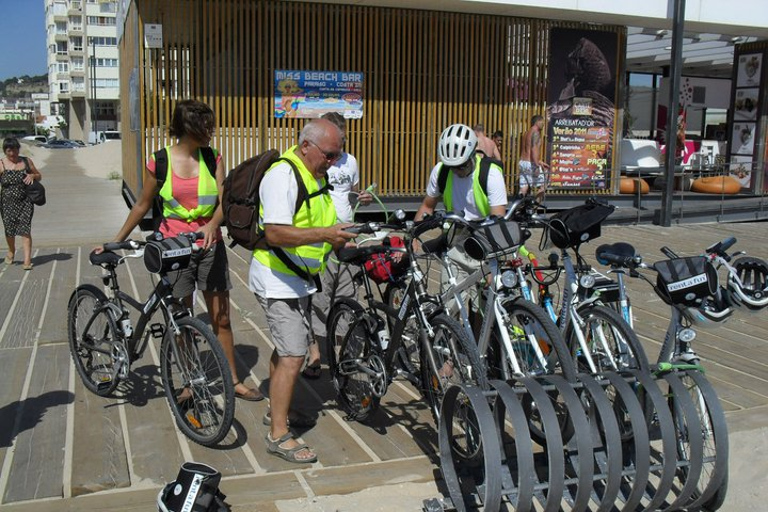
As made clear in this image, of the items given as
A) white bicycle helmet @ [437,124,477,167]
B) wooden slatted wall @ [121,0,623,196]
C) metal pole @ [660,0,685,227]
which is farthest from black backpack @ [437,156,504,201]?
metal pole @ [660,0,685,227]

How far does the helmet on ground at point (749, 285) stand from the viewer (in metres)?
3.71

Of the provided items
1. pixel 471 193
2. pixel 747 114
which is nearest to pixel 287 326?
pixel 471 193

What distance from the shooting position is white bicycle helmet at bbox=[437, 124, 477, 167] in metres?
4.67

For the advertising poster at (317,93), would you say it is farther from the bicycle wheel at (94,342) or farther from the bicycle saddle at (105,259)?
the bicycle saddle at (105,259)

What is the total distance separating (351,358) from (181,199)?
4.64 feet

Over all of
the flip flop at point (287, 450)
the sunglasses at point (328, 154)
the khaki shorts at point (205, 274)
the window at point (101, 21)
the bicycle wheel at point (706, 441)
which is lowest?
the flip flop at point (287, 450)

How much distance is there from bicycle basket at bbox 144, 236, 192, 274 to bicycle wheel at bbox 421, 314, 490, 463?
1429mm

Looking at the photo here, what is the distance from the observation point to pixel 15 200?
9031 millimetres

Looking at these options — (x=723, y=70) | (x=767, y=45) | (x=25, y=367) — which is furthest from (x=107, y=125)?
(x=25, y=367)

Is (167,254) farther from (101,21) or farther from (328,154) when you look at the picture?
(101,21)

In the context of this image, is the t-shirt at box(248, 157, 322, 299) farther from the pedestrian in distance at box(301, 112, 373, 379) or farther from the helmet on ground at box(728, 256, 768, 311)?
the helmet on ground at box(728, 256, 768, 311)

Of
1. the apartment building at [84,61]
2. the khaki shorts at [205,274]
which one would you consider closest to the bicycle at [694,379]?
the khaki shorts at [205,274]

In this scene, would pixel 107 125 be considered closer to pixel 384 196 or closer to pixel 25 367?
pixel 384 196

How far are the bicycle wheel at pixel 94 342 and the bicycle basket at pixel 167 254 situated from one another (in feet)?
2.16
